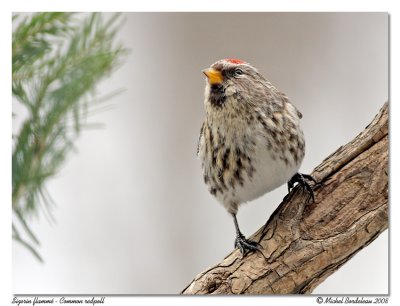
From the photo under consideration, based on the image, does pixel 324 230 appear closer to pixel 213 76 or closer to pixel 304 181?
pixel 304 181

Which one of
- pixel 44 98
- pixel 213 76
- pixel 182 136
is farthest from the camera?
pixel 182 136

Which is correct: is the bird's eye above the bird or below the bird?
above

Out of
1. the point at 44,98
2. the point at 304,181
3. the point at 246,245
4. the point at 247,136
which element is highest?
the point at 44,98

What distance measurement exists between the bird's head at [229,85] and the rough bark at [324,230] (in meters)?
0.34

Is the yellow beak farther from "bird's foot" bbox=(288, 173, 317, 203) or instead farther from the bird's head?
"bird's foot" bbox=(288, 173, 317, 203)

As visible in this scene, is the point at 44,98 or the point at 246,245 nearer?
the point at 44,98

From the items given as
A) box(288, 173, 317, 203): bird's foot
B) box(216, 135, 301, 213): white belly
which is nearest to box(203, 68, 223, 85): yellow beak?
box(216, 135, 301, 213): white belly

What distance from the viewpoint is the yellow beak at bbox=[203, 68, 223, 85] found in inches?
67.6

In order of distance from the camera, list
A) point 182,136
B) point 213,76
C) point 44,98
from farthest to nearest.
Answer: point 182,136
point 213,76
point 44,98

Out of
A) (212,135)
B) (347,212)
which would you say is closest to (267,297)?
(347,212)

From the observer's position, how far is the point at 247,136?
173 centimetres

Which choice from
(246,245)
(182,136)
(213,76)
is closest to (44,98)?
(213,76)

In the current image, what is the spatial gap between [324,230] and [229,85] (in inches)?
20.4

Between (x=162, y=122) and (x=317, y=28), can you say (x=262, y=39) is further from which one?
(x=162, y=122)
